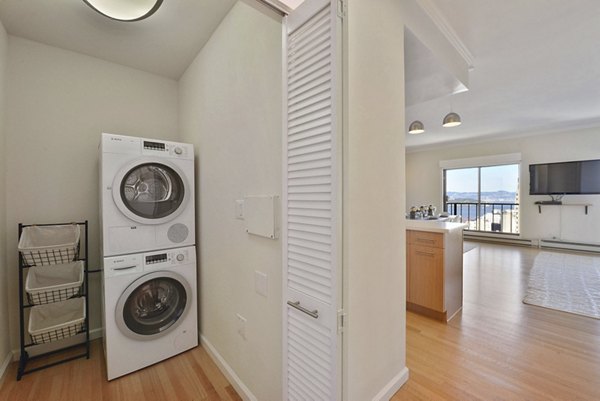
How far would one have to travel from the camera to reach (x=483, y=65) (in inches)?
107

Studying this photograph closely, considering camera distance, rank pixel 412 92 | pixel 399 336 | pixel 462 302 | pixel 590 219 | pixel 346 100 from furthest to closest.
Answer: pixel 590 219 < pixel 462 302 < pixel 412 92 < pixel 399 336 < pixel 346 100

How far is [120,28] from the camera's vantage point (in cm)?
192

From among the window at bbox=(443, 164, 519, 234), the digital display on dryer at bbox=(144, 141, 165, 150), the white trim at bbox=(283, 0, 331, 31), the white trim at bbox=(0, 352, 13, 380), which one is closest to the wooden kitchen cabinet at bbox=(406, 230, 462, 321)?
the white trim at bbox=(283, 0, 331, 31)

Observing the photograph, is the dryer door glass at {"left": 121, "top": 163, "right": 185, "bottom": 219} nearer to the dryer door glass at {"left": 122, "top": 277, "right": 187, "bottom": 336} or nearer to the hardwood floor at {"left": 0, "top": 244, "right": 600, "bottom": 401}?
the dryer door glass at {"left": 122, "top": 277, "right": 187, "bottom": 336}

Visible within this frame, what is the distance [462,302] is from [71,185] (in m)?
4.17

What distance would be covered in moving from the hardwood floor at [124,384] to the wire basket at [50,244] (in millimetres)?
820

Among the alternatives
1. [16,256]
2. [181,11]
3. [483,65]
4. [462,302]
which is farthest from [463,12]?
[16,256]

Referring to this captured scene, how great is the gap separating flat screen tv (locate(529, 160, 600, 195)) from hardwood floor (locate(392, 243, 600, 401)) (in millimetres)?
3762

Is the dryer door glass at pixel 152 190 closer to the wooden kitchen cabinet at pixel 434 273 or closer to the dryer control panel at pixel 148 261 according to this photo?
the dryer control panel at pixel 148 261

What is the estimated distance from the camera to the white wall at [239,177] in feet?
4.60

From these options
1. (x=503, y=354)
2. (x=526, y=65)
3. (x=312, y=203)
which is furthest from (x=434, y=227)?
(x=526, y=65)

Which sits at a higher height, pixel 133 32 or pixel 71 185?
pixel 133 32

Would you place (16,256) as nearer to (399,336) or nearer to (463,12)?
(399,336)

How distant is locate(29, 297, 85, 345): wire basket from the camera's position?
189 cm
